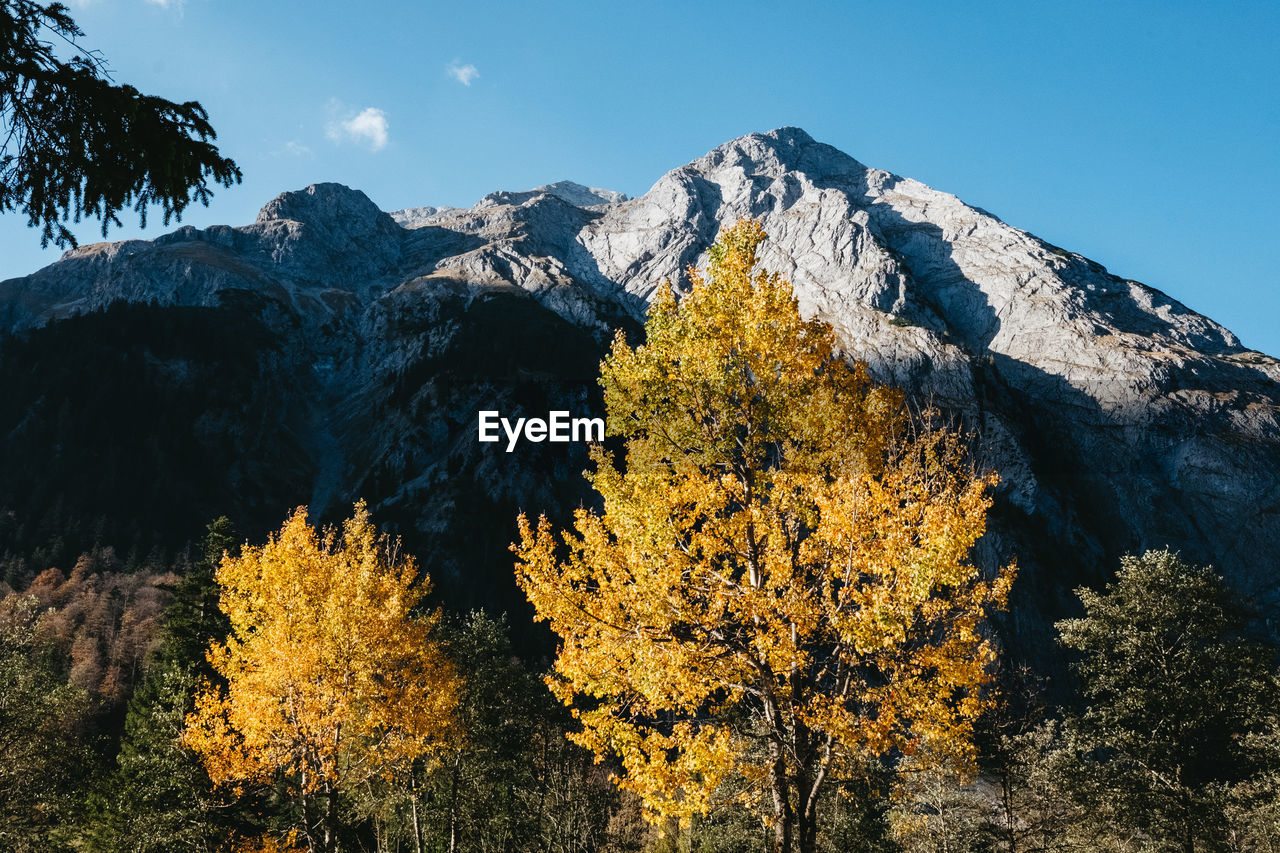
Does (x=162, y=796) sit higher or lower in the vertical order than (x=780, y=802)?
lower

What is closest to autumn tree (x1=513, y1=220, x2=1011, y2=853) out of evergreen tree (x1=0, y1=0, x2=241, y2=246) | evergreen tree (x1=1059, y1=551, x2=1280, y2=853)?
evergreen tree (x1=0, y1=0, x2=241, y2=246)

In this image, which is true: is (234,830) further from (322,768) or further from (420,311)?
(420,311)

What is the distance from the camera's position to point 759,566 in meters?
9.77

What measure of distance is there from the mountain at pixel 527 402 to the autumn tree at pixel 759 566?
113m

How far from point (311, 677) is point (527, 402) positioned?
476ft

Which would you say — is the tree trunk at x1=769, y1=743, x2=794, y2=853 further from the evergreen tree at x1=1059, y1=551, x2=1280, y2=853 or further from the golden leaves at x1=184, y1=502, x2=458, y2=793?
the evergreen tree at x1=1059, y1=551, x2=1280, y2=853

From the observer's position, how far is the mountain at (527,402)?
428 ft

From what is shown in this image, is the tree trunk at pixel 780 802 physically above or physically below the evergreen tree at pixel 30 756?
above

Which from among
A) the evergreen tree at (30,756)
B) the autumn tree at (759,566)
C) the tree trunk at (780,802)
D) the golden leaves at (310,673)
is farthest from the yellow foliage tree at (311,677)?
the evergreen tree at (30,756)

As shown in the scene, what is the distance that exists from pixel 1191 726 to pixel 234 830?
3609cm

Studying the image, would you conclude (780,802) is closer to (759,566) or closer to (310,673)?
(759,566)

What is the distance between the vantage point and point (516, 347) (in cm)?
17712

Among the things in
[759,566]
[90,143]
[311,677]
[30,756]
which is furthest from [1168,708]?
[30,756]

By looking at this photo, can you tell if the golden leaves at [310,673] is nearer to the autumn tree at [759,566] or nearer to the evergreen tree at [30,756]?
the autumn tree at [759,566]
